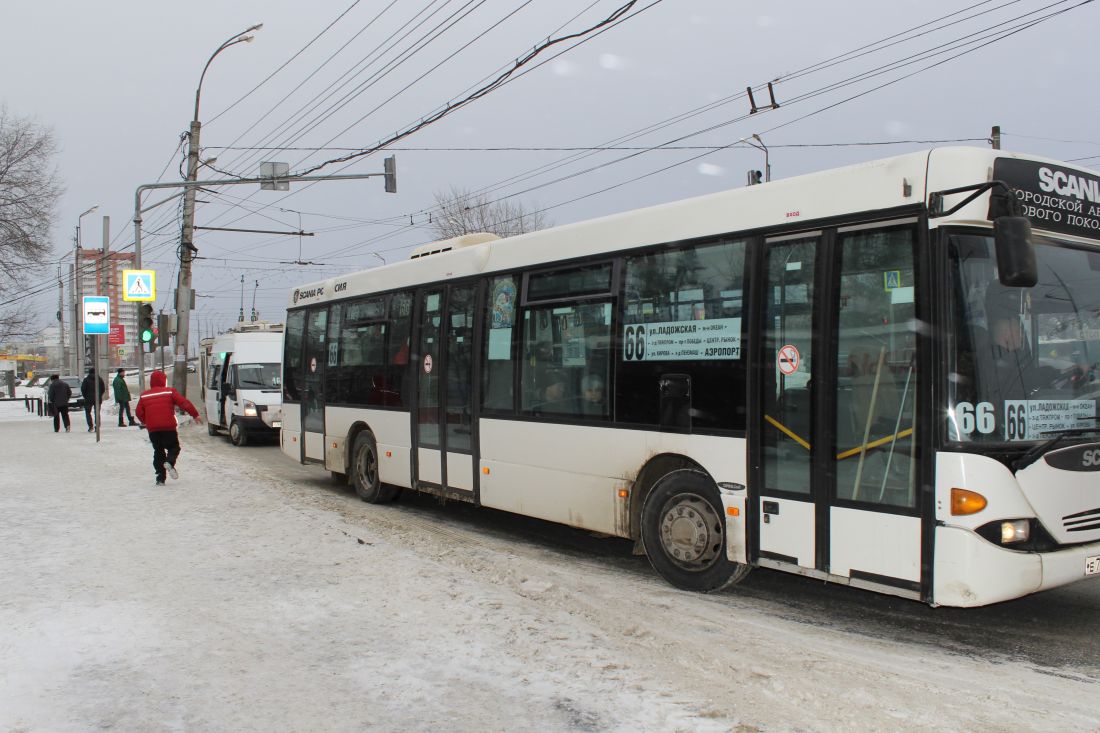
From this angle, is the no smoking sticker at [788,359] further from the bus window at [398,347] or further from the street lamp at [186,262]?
the street lamp at [186,262]

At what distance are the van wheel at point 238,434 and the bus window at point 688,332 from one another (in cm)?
1572

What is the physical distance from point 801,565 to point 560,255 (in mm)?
3616

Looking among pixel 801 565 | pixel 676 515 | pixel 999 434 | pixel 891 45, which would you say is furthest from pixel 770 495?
pixel 891 45

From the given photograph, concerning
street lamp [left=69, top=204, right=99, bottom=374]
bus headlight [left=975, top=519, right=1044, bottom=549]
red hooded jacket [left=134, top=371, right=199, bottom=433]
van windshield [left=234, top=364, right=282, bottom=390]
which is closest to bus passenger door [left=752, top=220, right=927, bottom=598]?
bus headlight [left=975, top=519, right=1044, bottom=549]

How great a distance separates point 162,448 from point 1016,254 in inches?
462

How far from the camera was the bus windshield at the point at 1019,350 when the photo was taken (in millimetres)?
4887

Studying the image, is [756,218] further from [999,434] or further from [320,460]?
[320,460]

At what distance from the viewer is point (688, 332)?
653cm

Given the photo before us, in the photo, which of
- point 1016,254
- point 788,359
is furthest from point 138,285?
point 1016,254

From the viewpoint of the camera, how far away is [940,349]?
16.1 feet

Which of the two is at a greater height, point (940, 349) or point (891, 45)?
point (891, 45)

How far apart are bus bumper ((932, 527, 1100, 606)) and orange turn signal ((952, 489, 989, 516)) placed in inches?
4.2

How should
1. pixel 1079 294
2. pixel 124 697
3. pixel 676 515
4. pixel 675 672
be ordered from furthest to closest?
pixel 676 515 → pixel 1079 294 → pixel 675 672 → pixel 124 697

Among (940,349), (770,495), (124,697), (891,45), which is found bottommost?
(124,697)
